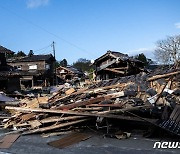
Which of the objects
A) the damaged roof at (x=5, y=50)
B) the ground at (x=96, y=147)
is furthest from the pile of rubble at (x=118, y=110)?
the damaged roof at (x=5, y=50)

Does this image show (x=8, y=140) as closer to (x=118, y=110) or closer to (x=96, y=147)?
(x=96, y=147)

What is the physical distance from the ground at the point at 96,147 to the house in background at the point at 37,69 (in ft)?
130

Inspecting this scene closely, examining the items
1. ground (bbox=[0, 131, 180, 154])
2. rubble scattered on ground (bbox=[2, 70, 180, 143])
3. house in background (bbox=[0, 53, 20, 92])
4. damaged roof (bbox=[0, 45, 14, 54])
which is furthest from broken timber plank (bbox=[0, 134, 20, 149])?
damaged roof (bbox=[0, 45, 14, 54])

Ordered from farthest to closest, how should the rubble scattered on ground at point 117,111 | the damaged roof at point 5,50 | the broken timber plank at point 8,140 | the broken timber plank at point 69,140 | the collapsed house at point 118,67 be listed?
the damaged roof at point 5,50 → the collapsed house at point 118,67 → the rubble scattered on ground at point 117,111 → the broken timber plank at point 8,140 → the broken timber plank at point 69,140

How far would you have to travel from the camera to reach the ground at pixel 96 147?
20.4ft

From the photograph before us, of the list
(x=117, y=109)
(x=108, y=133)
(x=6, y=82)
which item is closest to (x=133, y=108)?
(x=117, y=109)

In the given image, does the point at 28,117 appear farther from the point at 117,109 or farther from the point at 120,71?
the point at 120,71

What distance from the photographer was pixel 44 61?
4884cm

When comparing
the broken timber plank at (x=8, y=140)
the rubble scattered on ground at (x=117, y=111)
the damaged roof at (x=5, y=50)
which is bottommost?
the broken timber plank at (x=8, y=140)

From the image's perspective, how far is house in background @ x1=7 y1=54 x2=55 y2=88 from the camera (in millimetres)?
46619

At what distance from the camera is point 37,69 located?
162 ft

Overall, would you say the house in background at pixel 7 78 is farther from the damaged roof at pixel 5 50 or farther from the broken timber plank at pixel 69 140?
the broken timber plank at pixel 69 140

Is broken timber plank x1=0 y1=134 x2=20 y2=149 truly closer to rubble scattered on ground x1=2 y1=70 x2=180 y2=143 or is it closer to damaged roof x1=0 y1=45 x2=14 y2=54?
rubble scattered on ground x1=2 y1=70 x2=180 y2=143

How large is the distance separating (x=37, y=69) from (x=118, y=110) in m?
43.3
